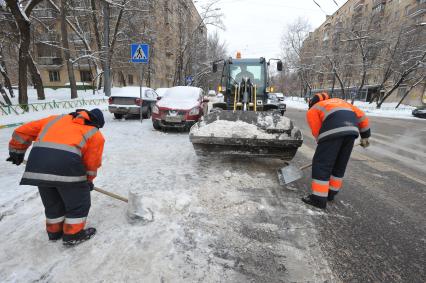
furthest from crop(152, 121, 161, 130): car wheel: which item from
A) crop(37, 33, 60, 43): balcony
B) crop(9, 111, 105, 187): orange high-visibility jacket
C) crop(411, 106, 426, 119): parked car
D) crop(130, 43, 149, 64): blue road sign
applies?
crop(411, 106, 426, 119): parked car

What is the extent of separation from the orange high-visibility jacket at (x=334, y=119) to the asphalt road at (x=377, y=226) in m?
1.02

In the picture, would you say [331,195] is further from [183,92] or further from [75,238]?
[183,92]

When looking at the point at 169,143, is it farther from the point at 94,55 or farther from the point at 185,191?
the point at 94,55

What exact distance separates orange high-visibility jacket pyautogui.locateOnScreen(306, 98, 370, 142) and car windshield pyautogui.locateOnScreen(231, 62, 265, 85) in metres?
4.51

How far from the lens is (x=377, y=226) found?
2.89 metres

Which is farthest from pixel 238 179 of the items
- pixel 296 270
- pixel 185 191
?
pixel 296 270

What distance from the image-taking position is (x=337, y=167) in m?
3.46

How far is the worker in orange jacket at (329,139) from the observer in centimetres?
316

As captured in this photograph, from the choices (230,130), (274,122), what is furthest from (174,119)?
(274,122)

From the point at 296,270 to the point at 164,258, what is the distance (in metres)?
1.16

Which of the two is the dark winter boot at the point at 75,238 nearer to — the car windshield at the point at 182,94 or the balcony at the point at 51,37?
the car windshield at the point at 182,94

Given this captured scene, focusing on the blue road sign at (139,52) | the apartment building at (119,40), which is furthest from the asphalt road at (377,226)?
the apartment building at (119,40)

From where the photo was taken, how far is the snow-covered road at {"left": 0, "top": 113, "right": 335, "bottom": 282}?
2.07 m

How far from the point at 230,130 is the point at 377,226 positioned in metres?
2.67
